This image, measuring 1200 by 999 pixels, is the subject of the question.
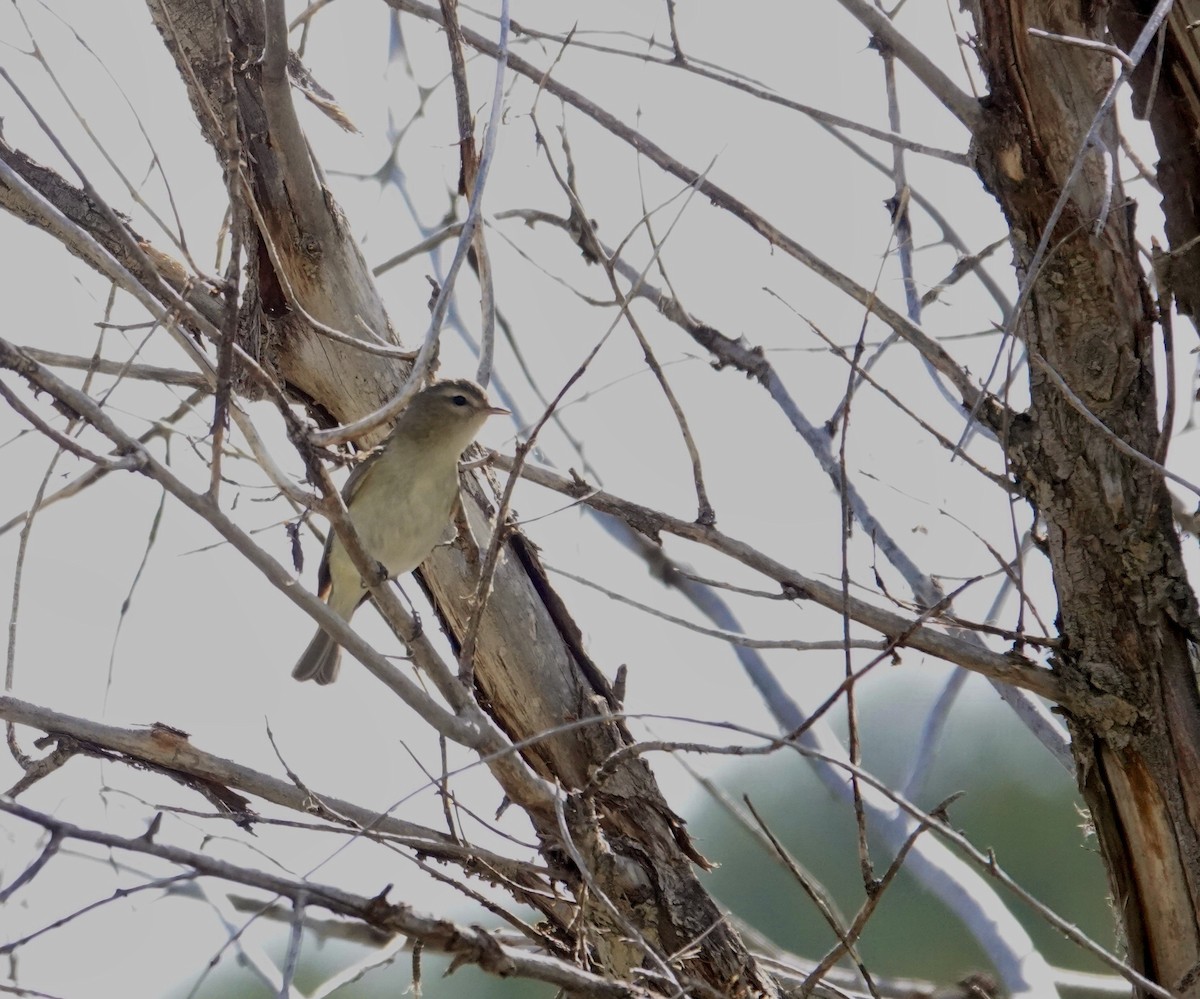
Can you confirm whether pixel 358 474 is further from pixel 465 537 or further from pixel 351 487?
pixel 465 537

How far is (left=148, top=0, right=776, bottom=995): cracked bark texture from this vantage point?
3.19 meters

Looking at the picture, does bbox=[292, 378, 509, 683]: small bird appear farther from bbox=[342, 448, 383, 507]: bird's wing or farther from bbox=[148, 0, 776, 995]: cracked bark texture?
bbox=[148, 0, 776, 995]: cracked bark texture

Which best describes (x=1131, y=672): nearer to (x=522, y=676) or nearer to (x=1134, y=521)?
(x=1134, y=521)

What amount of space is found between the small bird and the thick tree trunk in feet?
5.56

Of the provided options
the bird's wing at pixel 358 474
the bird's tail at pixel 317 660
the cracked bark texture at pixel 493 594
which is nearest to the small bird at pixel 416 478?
the bird's wing at pixel 358 474

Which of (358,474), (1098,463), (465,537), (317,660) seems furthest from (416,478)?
(1098,463)

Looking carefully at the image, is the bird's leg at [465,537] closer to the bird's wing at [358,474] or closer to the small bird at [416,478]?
the small bird at [416,478]

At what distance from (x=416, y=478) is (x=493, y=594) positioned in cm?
90

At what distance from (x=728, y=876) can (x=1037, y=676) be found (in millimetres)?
8655

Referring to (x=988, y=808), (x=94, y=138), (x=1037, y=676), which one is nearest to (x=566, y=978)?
(x=1037, y=676)

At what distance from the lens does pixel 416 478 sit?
167 inches

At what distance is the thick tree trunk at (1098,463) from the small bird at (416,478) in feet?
5.56

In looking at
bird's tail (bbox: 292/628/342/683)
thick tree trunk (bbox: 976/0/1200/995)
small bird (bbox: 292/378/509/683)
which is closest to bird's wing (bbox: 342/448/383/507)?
small bird (bbox: 292/378/509/683)

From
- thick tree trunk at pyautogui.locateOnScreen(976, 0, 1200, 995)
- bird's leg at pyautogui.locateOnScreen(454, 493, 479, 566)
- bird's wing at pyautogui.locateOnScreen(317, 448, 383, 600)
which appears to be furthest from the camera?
bird's wing at pyautogui.locateOnScreen(317, 448, 383, 600)
